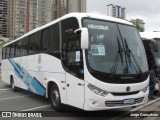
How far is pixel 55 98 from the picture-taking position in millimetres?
9195

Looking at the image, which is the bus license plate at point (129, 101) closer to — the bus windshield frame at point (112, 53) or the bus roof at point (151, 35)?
the bus windshield frame at point (112, 53)

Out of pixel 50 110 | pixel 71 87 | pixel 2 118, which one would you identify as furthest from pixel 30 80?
pixel 71 87

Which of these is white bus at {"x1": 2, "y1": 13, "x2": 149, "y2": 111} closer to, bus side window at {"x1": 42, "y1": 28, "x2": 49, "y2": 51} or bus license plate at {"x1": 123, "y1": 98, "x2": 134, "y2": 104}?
bus license plate at {"x1": 123, "y1": 98, "x2": 134, "y2": 104}

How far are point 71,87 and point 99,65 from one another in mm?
1218

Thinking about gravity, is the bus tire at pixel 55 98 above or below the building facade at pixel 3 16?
below

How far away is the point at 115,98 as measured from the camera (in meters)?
7.27

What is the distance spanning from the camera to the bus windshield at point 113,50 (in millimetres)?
7371

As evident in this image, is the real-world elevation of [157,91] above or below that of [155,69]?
below

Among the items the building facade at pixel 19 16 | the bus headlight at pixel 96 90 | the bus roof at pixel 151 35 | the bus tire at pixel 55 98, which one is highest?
the building facade at pixel 19 16

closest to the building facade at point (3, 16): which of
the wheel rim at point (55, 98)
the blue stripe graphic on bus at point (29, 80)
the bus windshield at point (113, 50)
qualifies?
the blue stripe graphic on bus at point (29, 80)

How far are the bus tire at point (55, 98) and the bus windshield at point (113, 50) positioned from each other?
88.7 inches

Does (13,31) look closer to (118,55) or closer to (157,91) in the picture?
(157,91)

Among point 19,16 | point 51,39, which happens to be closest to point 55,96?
point 51,39

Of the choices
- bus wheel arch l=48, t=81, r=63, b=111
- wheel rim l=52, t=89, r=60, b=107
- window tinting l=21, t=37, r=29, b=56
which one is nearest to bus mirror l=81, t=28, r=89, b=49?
bus wheel arch l=48, t=81, r=63, b=111
